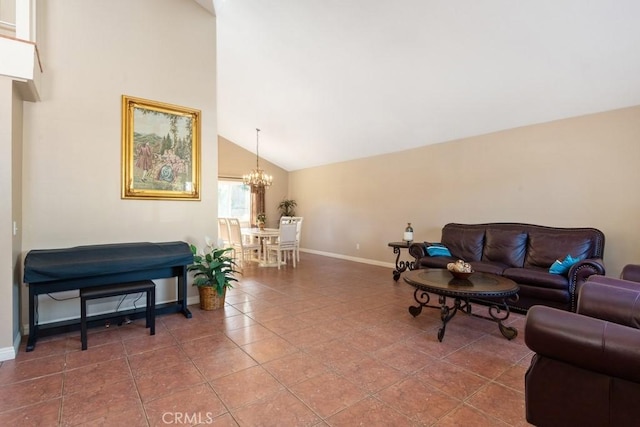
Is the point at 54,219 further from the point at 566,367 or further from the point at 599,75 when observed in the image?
the point at 599,75

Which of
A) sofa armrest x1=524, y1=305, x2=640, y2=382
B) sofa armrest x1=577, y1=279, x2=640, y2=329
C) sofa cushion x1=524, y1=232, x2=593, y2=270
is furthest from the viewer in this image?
→ sofa cushion x1=524, y1=232, x2=593, y2=270

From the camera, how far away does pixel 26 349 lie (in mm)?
2529

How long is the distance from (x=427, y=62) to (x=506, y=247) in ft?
8.96

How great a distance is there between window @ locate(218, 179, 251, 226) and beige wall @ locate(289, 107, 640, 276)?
2.90 meters

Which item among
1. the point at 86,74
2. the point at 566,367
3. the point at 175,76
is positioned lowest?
the point at 566,367

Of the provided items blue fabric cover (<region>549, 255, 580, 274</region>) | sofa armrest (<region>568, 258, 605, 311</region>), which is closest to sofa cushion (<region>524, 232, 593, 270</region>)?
blue fabric cover (<region>549, 255, 580, 274</region>)

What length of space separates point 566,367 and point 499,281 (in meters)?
1.81

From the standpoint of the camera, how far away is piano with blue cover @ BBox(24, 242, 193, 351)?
254 centimetres

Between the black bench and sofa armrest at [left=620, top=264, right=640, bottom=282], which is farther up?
sofa armrest at [left=620, top=264, right=640, bottom=282]

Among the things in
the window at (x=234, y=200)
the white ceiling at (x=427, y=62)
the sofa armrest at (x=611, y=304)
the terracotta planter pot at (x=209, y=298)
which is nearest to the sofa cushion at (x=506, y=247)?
the white ceiling at (x=427, y=62)

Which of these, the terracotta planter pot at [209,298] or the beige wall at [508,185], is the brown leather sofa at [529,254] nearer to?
the beige wall at [508,185]

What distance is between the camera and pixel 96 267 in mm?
2711

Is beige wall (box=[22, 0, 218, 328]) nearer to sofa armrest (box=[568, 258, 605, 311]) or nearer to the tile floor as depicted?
the tile floor

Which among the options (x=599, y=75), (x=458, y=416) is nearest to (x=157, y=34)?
(x=458, y=416)
